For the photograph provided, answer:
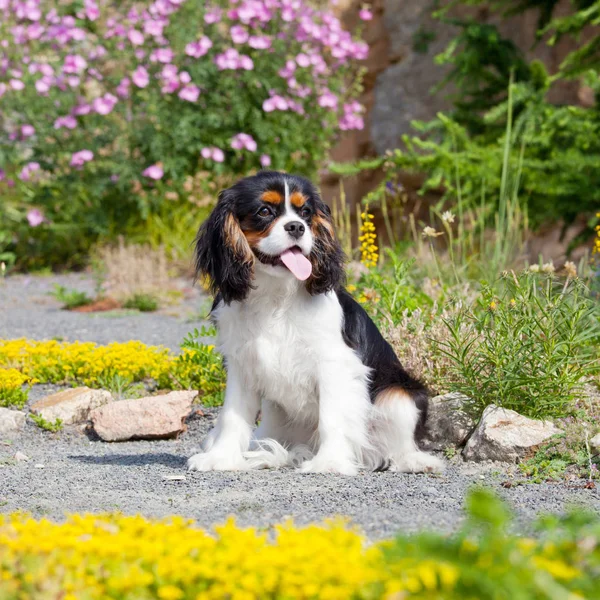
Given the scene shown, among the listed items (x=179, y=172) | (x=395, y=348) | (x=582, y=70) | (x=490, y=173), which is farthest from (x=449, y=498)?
(x=179, y=172)

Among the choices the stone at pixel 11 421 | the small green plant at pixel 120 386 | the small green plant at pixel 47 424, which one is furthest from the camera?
the small green plant at pixel 120 386

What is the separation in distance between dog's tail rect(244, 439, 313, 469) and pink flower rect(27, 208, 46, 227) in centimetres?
695

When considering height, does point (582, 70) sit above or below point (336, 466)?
above

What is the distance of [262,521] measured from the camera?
118 inches

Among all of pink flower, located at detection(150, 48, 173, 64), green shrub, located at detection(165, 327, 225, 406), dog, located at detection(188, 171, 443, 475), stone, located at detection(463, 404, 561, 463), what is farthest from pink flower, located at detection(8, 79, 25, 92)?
stone, located at detection(463, 404, 561, 463)

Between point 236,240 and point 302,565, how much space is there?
2.21 meters

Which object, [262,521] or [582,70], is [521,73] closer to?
[582,70]

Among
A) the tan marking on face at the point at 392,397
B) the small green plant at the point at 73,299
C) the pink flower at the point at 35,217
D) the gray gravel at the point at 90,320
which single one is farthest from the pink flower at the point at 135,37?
the tan marking on face at the point at 392,397

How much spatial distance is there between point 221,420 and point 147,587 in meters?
2.11

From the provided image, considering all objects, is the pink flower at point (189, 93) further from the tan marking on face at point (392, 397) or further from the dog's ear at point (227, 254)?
the tan marking on face at point (392, 397)

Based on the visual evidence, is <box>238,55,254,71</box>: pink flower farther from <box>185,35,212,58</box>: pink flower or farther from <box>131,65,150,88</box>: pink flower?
<box>131,65,150,88</box>: pink flower

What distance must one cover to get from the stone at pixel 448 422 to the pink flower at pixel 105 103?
21.3 ft

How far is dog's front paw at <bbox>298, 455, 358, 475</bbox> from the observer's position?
156 inches

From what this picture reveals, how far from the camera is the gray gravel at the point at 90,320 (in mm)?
7234
